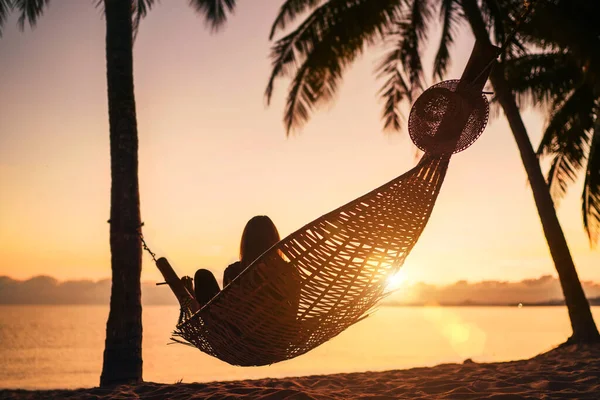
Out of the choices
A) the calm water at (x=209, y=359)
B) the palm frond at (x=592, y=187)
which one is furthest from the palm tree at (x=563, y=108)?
the calm water at (x=209, y=359)

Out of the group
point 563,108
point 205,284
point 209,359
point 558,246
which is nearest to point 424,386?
point 205,284

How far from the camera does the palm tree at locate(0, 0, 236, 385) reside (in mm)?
4969

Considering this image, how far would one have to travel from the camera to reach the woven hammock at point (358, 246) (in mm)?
2670

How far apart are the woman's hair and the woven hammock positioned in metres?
0.29

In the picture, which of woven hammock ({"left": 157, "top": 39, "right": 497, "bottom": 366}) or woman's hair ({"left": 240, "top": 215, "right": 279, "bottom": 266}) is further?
woman's hair ({"left": 240, "top": 215, "right": 279, "bottom": 266})

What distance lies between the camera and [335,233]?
267 centimetres

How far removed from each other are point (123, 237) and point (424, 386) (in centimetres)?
273

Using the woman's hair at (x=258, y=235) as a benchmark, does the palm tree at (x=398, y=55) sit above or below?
above

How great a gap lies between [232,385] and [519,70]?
7136mm

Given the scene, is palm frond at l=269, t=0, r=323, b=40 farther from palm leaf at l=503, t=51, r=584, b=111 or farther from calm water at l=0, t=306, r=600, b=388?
calm water at l=0, t=306, r=600, b=388

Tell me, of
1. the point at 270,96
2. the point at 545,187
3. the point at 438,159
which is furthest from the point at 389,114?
the point at 438,159

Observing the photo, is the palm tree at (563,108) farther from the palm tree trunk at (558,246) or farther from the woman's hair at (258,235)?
the woman's hair at (258,235)

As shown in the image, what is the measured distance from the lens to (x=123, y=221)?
5.01m

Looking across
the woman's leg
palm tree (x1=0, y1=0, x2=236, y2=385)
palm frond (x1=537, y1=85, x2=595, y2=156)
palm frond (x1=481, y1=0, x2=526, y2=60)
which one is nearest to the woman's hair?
the woman's leg
